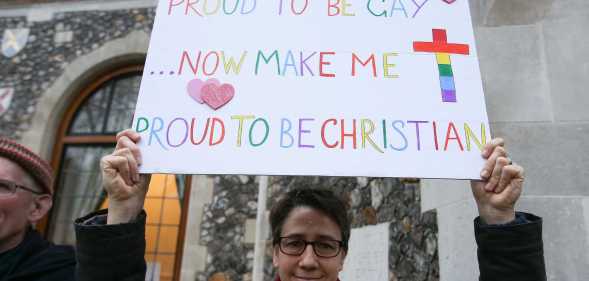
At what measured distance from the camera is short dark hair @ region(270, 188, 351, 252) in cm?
135

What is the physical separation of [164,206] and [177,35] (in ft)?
13.4

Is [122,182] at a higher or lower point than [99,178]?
lower

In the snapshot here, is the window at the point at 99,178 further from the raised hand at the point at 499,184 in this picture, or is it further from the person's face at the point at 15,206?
the raised hand at the point at 499,184

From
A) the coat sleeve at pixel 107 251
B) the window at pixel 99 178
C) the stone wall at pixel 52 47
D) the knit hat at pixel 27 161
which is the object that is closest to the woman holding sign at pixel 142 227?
the coat sleeve at pixel 107 251

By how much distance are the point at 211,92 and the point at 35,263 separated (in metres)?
0.94

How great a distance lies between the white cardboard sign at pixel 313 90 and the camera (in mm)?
1063

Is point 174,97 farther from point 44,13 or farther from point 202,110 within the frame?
point 44,13

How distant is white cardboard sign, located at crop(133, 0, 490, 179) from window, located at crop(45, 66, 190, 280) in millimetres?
3908

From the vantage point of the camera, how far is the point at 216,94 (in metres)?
1.17

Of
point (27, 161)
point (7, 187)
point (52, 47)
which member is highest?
point (52, 47)

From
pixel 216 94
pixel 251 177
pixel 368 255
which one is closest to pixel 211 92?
pixel 216 94

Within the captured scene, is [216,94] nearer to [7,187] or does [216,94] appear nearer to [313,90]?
[313,90]

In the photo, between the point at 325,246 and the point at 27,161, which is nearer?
the point at 325,246

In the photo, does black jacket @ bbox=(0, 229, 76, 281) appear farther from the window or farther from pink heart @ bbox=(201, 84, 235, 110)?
the window
